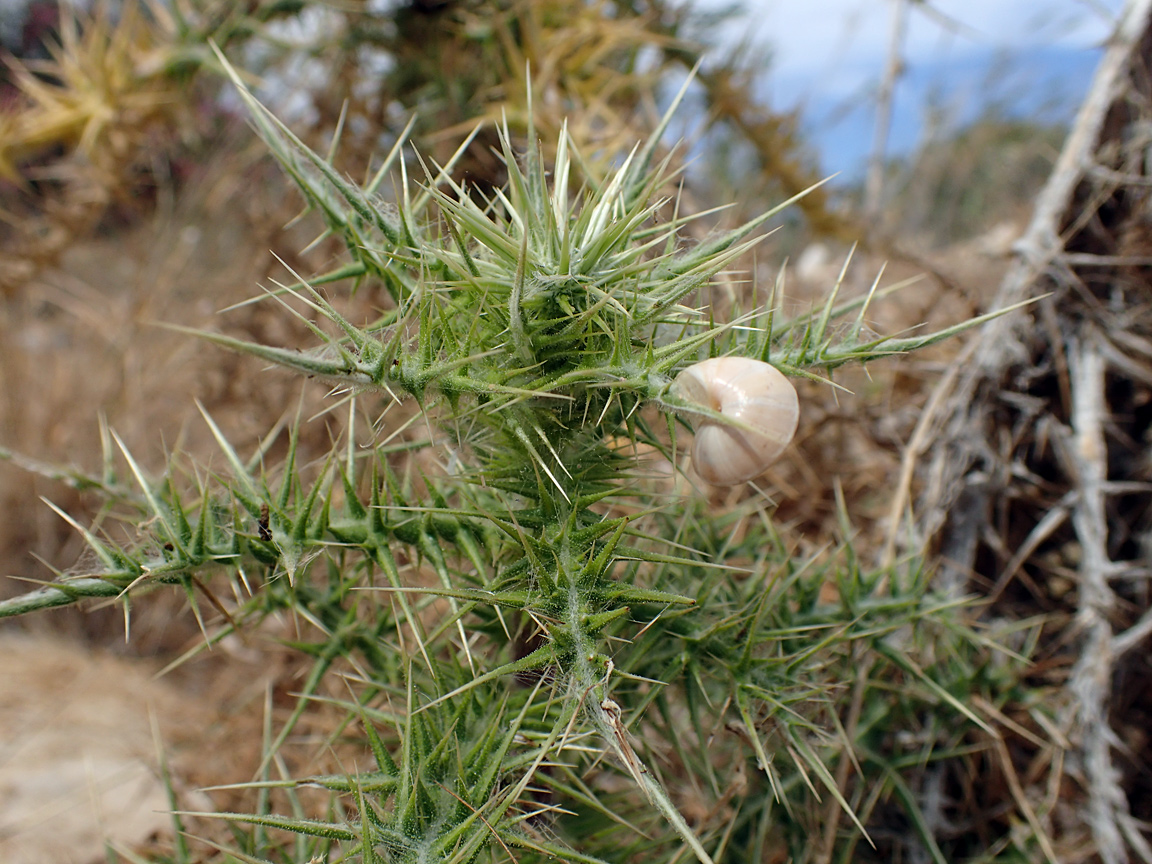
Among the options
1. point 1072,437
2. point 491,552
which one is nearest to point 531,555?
point 491,552

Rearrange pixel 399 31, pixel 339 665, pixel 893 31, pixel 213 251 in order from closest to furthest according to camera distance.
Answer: pixel 339 665
pixel 399 31
pixel 893 31
pixel 213 251

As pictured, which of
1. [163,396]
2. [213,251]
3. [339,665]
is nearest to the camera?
[339,665]

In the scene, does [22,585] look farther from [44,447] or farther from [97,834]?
[97,834]

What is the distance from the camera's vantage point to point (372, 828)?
0.68 m

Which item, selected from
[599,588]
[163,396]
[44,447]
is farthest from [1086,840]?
[44,447]

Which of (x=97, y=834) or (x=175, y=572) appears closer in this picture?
(x=175, y=572)

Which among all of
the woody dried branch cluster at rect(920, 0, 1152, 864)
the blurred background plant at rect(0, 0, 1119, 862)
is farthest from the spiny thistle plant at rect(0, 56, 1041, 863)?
the woody dried branch cluster at rect(920, 0, 1152, 864)

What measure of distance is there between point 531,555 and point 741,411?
0.23 meters

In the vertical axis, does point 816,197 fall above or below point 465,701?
above

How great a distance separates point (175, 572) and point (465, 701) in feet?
1.05

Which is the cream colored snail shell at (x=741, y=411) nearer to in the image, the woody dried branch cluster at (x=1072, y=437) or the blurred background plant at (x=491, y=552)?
the blurred background plant at (x=491, y=552)

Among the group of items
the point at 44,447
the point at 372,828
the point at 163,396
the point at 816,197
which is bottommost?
the point at 44,447

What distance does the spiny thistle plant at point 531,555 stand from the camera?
0.66 meters

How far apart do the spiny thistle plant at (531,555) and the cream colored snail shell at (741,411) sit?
26 mm
